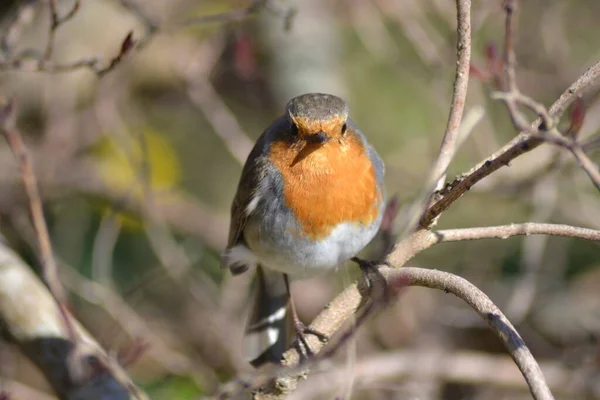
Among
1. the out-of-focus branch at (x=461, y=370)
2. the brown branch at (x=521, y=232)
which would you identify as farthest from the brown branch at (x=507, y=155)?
the out-of-focus branch at (x=461, y=370)

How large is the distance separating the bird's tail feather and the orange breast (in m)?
0.81

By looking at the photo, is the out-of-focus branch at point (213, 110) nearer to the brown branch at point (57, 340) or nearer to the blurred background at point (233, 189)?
the blurred background at point (233, 189)

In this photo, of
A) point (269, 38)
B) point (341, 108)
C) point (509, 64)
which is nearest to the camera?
point (509, 64)

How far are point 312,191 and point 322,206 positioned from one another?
0.07 metres

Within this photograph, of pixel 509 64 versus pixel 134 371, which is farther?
pixel 134 371

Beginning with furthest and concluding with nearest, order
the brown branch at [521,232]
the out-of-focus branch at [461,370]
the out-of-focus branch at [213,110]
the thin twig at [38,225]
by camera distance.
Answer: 1. the out-of-focus branch at [213,110]
2. the out-of-focus branch at [461,370]
3. the thin twig at [38,225]
4. the brown branch at [521,232]

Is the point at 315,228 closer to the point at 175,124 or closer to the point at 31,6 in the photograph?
the point at 31,6

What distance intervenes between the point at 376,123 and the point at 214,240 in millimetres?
3544

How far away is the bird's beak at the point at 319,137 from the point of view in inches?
108

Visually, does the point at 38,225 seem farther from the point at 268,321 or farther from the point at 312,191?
the point at 268,321

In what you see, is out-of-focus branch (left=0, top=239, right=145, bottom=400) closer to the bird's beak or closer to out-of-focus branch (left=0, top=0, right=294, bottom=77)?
out-of-focus branch (left=0, top=0, right=294, bottom=77)

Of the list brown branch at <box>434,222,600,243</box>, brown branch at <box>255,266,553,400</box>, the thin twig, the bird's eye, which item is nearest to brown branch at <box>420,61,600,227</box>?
brown branch at <box>434,222,600,243</box>

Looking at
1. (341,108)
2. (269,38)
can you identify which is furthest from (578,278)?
(341,108)

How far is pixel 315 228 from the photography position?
9.50 ft
